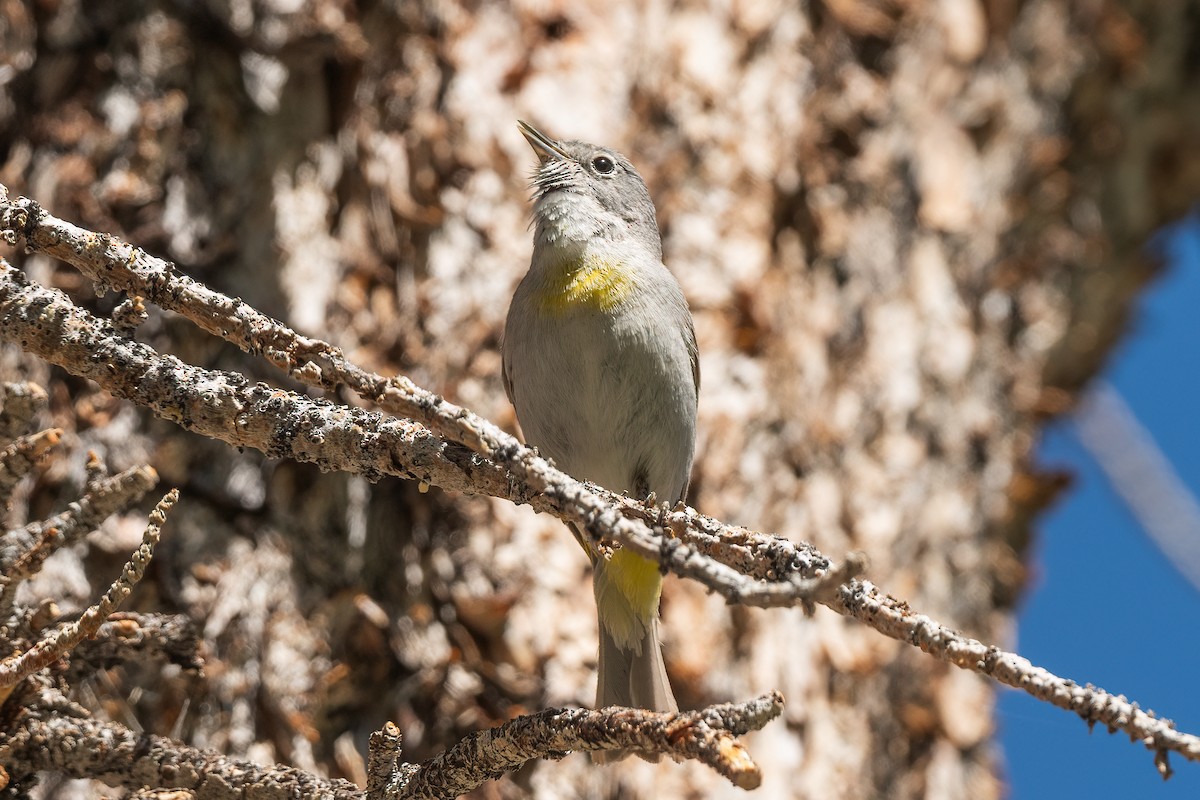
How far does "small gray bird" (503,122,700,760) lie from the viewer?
3.97 meters

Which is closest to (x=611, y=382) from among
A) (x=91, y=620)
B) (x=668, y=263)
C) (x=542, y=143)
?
(x=542, y=143)

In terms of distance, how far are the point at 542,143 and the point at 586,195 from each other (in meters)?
0.37

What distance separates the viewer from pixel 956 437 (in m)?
6.14

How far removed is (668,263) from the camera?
17.1ft

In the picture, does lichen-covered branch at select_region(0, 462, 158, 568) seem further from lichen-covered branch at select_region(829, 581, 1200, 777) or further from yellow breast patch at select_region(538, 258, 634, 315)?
yellow breast patch at select_region(538, 258, 634, 315)

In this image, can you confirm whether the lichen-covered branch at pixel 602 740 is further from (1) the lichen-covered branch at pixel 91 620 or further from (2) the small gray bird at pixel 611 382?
A: (2) the small gray bird at pixel 611 382

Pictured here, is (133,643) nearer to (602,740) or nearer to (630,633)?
(602,740)

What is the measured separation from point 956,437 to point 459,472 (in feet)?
14.7

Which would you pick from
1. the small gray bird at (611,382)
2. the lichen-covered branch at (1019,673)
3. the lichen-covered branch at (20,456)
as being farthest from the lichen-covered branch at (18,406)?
the small gray bird at (611,382)

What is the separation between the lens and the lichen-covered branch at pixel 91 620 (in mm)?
2203

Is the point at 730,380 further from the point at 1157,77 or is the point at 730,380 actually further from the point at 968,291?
the point at 1157,77

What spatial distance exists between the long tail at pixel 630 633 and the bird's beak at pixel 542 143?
5.47ft

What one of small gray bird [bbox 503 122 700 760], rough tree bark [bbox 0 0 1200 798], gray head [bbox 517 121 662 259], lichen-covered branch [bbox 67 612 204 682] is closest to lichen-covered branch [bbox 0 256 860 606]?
lichen-covered branch [bbox 67 612 204 682]

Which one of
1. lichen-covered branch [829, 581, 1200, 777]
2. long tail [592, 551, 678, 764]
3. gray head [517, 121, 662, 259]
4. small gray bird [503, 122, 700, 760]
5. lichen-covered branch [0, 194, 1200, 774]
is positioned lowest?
lichen-covered branch [829, 581, 1200, 777]
